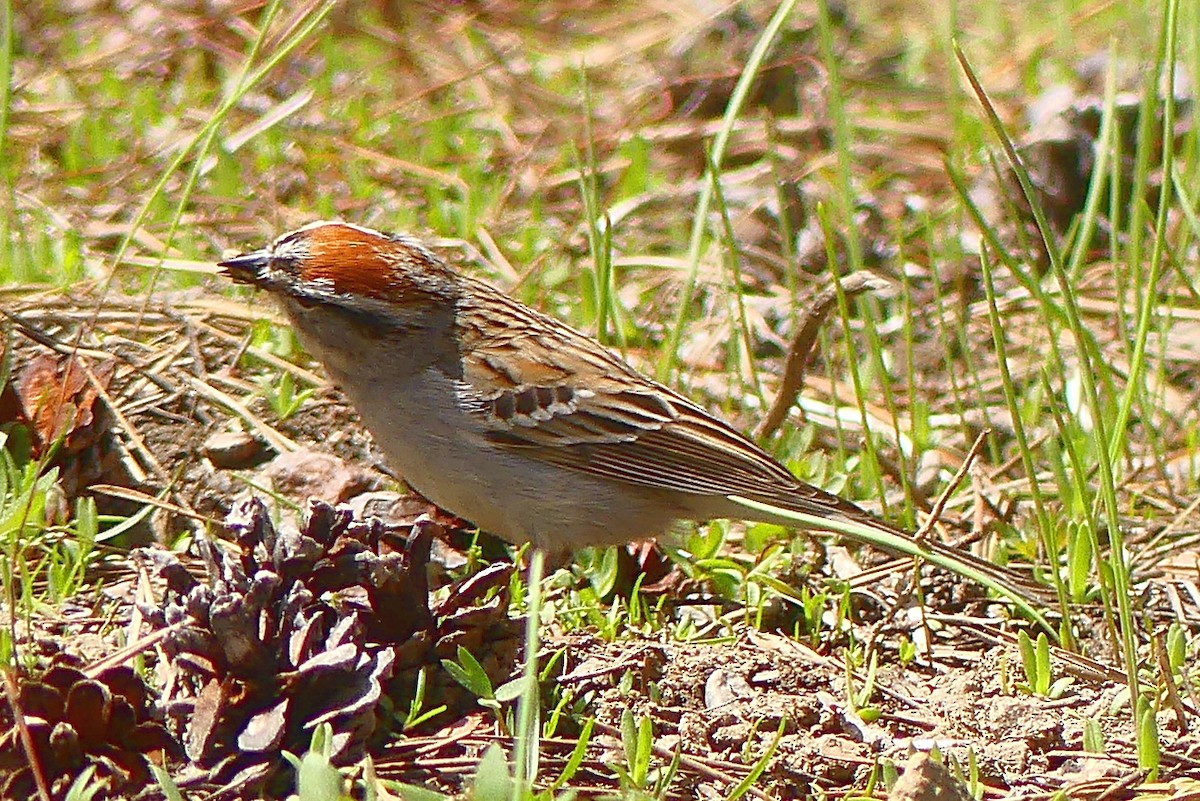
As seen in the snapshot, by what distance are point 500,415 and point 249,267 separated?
0.71 m

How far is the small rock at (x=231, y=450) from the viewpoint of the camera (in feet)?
13.9

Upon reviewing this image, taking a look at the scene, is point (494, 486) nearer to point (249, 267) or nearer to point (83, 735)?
point (249, 267)

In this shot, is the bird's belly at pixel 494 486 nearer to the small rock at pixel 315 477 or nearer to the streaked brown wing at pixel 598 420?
the streaked brown wing at pixel 598 420

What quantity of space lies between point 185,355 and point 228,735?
201 cm

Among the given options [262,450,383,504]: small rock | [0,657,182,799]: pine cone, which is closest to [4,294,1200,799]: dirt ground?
[262,450,383,504]: small rock

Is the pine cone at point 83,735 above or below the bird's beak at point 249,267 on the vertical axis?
below

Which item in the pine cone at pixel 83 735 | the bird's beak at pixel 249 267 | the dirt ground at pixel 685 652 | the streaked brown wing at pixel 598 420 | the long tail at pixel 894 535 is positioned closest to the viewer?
the pine cone at pixel 83 735

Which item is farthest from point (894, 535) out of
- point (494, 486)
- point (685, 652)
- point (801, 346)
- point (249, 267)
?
point (249, 267)

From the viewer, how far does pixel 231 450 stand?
424 centimetres

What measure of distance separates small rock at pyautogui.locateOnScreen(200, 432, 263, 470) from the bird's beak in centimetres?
58

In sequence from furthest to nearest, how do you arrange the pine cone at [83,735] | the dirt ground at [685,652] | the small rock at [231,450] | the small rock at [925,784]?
the small rock at [231,450] → the dirt ground at [685,652] → the small rock at [925,784] → the pine cone at [83,735]

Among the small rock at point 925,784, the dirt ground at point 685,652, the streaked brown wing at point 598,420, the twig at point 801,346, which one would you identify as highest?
the twig at point 801,346

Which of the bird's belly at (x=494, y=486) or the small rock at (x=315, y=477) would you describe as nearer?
the bird's belly at (x=494, y=486)

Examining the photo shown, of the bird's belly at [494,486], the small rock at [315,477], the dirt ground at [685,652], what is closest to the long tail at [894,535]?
the dirt ground at [685,652]
